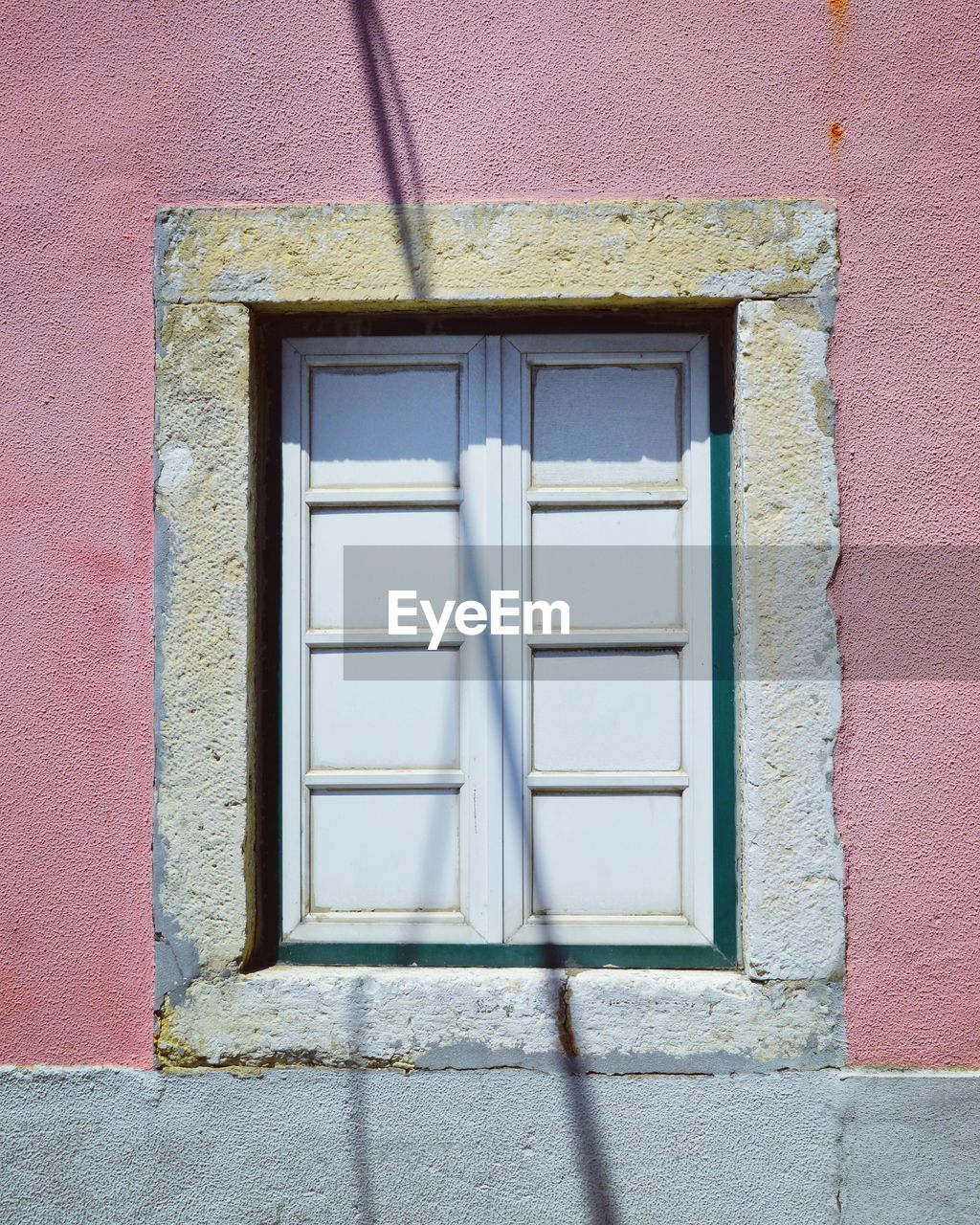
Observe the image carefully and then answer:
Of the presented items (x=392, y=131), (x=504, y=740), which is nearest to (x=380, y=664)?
(x=504, y=740)

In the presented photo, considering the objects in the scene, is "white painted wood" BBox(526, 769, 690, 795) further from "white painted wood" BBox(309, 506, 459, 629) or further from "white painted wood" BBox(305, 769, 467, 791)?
"white painted wood" BBox(309, 506, 459, 629)

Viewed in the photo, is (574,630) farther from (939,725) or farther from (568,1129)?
(568,1129)

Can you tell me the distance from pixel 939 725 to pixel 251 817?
5.79 ft

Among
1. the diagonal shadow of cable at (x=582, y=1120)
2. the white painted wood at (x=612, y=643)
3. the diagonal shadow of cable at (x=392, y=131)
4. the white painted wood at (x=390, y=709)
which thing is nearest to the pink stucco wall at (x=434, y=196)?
the diagonal shadow of cable at (x=392, y=131)

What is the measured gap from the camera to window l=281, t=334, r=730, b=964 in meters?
2.56

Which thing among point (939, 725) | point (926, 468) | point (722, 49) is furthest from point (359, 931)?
point (722, 49)

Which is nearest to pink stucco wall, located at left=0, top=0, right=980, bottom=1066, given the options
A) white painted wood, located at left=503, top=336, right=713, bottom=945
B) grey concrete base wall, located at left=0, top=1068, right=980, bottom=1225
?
grey concrete base wall, located at left=0, top=1068, right=980, bottom=1225

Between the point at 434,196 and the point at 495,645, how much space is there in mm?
1172

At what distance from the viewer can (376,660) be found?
2.61 m

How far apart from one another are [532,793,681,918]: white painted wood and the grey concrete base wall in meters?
0.41

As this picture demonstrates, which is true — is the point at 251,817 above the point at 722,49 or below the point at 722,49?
below

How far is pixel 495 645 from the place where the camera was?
8.50 feet

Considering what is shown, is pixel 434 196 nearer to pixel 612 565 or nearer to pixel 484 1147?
pixel 612 565

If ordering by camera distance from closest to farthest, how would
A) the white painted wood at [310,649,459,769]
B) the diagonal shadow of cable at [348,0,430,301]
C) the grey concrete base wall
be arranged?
the grey concrete base wall → the diagonal shadow of cable at [348,0,430,301] → the white painted wood at [310,649,459,769]
